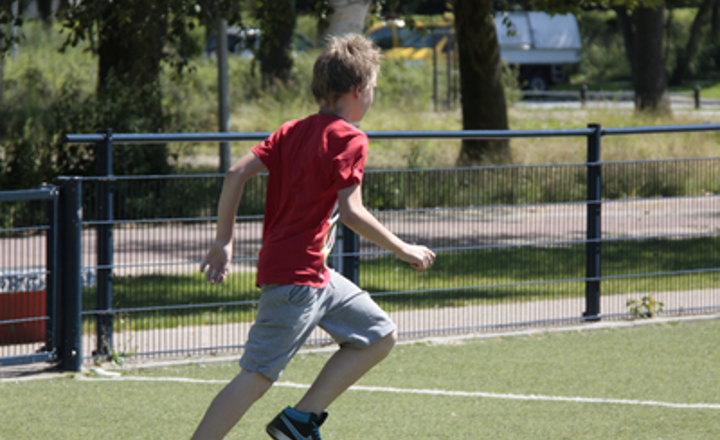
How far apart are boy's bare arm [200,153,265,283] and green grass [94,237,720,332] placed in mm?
3013

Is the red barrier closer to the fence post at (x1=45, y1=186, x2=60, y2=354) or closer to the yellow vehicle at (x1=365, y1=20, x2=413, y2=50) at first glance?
the fence post at (x1=45, y1=186, x2=60, y2=354)

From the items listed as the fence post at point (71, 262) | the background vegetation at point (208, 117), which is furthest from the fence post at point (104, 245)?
the background vegetation at point (208, 117)

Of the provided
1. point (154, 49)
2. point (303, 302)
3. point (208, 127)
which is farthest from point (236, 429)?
point (208, 127)

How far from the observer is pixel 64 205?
6.32m

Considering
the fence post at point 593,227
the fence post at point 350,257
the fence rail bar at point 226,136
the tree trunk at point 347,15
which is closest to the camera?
the fence rail bar at point 226,136

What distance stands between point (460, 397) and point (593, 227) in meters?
2.82

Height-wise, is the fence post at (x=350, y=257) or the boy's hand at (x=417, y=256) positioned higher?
the boy's hand at (x=417, y=256)

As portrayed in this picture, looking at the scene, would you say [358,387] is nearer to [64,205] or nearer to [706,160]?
[64,205]

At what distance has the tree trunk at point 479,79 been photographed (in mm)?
16359

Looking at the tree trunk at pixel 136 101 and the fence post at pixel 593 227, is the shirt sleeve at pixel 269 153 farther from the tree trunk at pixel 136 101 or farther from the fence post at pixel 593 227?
the tree trunk at pixel 136 101

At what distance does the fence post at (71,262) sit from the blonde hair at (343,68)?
9.42 ft

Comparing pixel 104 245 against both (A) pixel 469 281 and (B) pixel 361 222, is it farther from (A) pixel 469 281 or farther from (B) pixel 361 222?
(B) pixel 361 222

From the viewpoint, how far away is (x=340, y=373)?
411 centimetres

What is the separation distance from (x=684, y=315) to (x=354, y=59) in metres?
5.49
